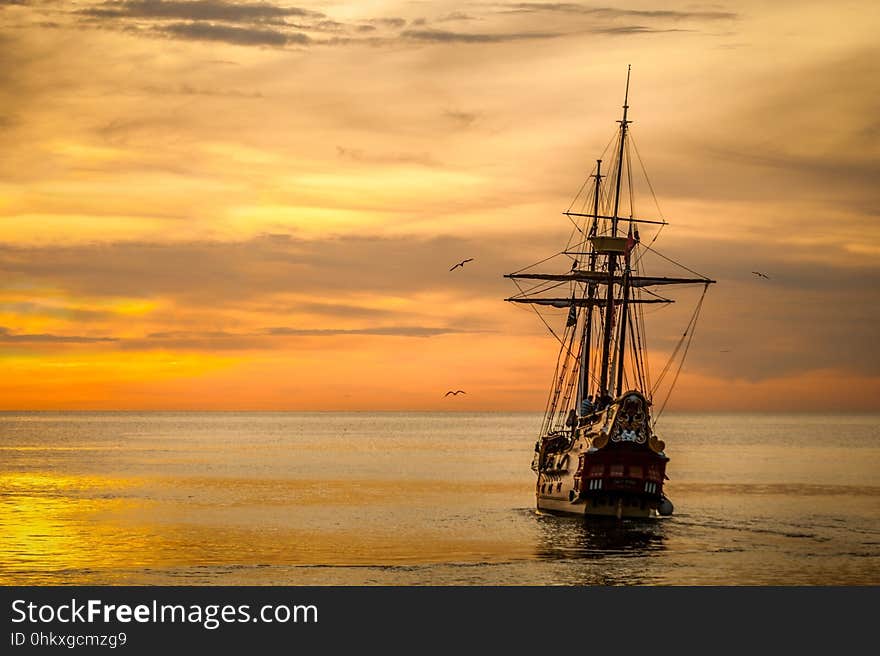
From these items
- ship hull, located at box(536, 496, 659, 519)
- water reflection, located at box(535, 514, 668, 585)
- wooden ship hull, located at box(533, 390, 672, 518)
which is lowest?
water reflection, located at box(535, 514, 668, 585)

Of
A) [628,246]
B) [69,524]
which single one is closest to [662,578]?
[628,246]

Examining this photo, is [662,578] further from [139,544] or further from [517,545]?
[139,544]

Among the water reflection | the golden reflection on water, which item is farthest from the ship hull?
the golden reflection on water

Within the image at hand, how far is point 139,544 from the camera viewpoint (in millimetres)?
68250

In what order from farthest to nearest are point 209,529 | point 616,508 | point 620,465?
point 209,529
point 616,508
point 620,465

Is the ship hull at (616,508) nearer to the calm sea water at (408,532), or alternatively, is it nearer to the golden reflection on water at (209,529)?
the calm sea water at (408,532)

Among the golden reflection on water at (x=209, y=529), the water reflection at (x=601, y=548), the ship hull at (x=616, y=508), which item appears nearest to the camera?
the water reflection at (x=601, y=548)

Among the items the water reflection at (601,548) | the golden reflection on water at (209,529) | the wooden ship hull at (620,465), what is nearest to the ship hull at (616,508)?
the wooden ship hull at (620,465)

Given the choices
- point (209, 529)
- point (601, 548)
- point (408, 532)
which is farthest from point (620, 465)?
point (209, 529)

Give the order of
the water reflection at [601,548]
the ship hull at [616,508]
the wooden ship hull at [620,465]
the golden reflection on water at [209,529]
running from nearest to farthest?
1. the water reflection at [601,548]
2. the golden reflection on water at [209,529]
3. the wooden ship hull at [620,465]
4. the ship hull at [616,508]

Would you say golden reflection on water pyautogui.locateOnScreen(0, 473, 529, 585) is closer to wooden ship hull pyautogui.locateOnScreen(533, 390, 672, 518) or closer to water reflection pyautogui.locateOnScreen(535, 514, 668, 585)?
water reflection pyautogui.locateOnScreen(535, 514, 668, 585)

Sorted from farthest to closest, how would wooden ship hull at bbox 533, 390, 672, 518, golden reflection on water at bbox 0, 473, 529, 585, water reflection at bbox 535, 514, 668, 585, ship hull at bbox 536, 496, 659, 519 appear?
1. ship hull at bbox 536, 496, 659, 519
2. wooden ship hull at bbox 533, 390, 672, 518
3. golden reflection on water at bbox 0, 473, 529, 585
4. water reflection at bbox 535, 514, 668, 585

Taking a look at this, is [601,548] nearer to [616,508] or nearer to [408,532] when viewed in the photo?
[616,508]

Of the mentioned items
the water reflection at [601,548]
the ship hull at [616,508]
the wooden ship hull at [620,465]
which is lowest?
the water reflection at [601,548]
